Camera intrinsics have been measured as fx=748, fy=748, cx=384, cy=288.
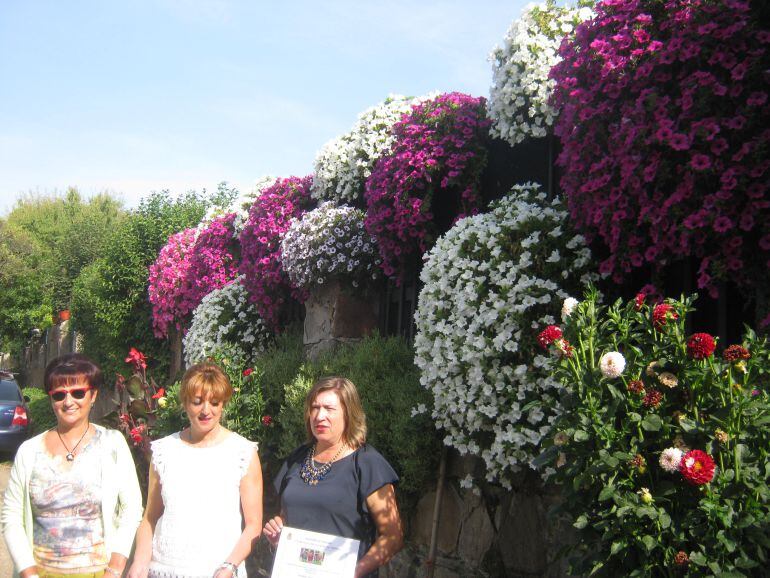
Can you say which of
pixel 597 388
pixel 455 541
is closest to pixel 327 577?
pixel 597 388

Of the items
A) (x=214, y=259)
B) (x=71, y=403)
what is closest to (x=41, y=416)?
(x=214, y=259)

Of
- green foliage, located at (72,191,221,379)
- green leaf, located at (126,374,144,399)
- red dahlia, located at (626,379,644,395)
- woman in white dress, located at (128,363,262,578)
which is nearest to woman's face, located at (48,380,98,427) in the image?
woman in white dress, located at (128,363,262,578)

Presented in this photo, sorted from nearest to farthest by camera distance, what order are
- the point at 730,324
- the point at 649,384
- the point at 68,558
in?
the point at 649,384
the point at 68,558
the point at 730,324

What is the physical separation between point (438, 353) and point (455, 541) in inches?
45.3

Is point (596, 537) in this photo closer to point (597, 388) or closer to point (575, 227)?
point (597, 388)

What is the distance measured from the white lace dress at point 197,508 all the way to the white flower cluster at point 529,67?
9.35ft

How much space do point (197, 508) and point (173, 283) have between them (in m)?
7.13

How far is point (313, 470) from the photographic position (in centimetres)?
299

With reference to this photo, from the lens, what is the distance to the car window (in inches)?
459

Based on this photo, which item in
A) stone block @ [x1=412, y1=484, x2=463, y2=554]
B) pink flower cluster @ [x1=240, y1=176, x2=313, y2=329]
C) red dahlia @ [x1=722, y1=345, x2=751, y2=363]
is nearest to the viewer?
red dahlia @ [x1=722, y1=345, x2=751, y2=363]

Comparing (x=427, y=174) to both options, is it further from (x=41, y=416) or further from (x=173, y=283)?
(x=41, y=416)

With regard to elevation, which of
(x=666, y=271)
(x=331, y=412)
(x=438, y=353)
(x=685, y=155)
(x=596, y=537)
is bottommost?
(x=596, y=537)

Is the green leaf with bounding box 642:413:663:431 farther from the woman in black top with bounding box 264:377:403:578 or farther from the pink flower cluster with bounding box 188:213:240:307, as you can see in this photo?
the pink flower cluster with bounding box 188:213:240:307

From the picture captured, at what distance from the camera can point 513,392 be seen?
3824 millimetres
